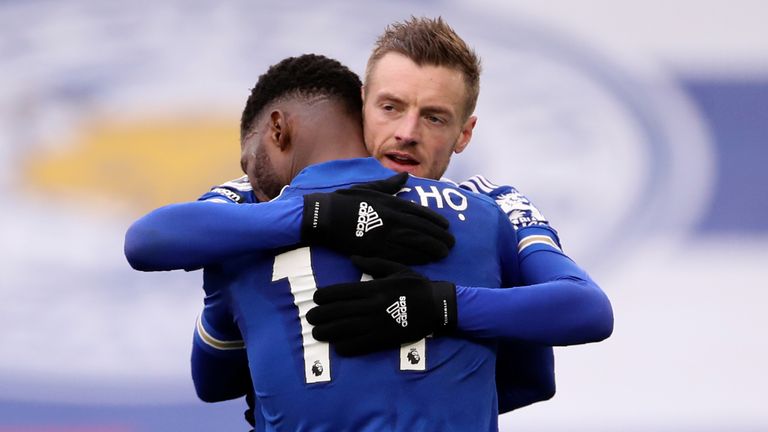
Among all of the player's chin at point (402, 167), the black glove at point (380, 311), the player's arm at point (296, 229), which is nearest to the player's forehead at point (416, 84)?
the player's chin at point (402, 167)

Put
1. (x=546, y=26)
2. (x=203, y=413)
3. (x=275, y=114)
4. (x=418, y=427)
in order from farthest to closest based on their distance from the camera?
(x=546, y=26)
(x=203, y=413)
(x=275, y=114)
(x=418, y=427)

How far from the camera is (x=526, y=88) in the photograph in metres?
4.10

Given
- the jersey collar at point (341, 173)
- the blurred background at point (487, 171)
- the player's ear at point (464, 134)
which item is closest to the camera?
the jersey collar at point (341, 173)

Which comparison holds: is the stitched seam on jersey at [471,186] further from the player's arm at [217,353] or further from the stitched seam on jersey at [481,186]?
the player's arm at [217,353]

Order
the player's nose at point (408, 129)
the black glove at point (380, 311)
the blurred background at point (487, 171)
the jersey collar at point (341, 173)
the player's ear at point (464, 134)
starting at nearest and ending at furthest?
1. the black glove at point (380, 311)
2. the jersey collar at point (341, 173)
3. the player's nose at point (408, 129)
4. the player's ear at point (464, 134)
5. the blurred background at point (487, 171)

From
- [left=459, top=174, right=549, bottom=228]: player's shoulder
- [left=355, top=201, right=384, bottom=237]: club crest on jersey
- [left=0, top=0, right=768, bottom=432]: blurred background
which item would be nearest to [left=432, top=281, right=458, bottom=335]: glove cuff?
[left=355, top=201, right=384, bottom=237]: club crest on jersey

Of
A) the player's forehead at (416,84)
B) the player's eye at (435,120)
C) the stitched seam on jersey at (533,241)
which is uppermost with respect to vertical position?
the player's forehead at (416,84)

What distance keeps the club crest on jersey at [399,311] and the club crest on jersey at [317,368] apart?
0.13m

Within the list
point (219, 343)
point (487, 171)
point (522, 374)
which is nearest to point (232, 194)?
point (219, 343)

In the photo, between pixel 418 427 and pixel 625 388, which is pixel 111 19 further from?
pixel 418 427

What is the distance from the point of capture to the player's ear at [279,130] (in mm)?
2230

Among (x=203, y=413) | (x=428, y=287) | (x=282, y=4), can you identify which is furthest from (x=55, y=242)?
(x=428, y=287)

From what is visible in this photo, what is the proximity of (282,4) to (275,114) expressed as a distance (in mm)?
1890

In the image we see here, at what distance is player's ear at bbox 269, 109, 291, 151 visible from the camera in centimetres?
223
